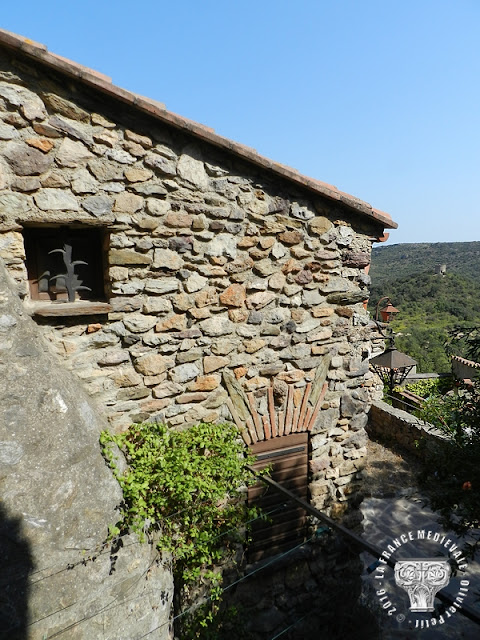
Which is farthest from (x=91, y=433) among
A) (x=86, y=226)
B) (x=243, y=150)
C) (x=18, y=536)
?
(x=243, y=150)

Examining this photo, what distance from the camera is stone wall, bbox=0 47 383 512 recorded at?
2621mm

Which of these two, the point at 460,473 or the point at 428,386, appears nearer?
the point at 460,473

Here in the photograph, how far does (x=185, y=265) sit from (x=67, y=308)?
3.12 ft

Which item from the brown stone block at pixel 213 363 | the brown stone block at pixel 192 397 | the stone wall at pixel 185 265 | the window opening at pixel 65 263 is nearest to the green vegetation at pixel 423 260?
the stone wall at pixel 185 265

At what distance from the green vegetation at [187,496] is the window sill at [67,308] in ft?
2.92

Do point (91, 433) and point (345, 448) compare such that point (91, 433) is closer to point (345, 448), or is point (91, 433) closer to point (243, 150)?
point (243, 150)

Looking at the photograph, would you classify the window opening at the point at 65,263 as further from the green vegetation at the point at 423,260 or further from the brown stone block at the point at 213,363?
the green vegetation at the point at 423,260

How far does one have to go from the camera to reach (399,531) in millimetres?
6121

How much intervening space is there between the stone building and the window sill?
0.01m

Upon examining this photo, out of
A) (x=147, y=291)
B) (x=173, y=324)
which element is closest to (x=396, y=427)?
(x=173, y=324)

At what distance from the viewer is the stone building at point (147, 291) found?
2354 mm

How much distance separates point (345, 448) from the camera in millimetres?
4199

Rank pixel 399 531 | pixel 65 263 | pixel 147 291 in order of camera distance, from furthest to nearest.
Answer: pixel 399 531, pixel 147 291, pixel 65 263

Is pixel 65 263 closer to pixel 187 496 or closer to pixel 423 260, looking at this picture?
pixel 187 496
